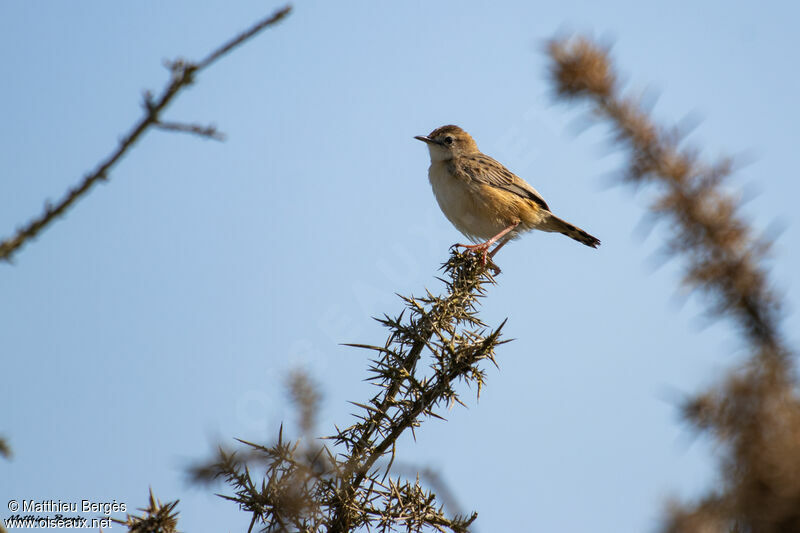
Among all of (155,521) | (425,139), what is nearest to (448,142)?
(425,139)

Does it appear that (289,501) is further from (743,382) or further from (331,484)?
(743,382)

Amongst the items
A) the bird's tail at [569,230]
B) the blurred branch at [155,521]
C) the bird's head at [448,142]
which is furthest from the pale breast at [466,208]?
the blurred branch at [155,521]

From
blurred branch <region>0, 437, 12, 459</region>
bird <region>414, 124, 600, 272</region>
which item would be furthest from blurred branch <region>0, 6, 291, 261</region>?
bird <region>414, 124, 600, 272</region>

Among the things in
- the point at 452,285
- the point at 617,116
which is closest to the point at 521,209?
the point at 452,285

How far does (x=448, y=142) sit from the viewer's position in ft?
32.0

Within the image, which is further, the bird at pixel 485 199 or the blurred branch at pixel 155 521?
the bird at pixel 485 199

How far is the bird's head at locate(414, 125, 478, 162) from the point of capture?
9595 mm

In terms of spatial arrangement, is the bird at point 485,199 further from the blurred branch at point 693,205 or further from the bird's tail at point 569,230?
the blurred branch at point 693,205

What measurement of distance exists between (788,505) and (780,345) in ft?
1.19

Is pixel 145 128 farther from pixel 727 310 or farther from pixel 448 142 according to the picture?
pixel 448 142

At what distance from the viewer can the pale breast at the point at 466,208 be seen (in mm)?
8703

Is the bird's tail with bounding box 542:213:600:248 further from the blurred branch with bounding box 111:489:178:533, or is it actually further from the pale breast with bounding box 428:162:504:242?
the blurred branch with bounding box 111:489:178:533

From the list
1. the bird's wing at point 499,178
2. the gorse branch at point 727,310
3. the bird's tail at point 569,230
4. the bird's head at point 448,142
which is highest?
the bird's head at point 448,142

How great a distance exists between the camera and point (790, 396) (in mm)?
980
